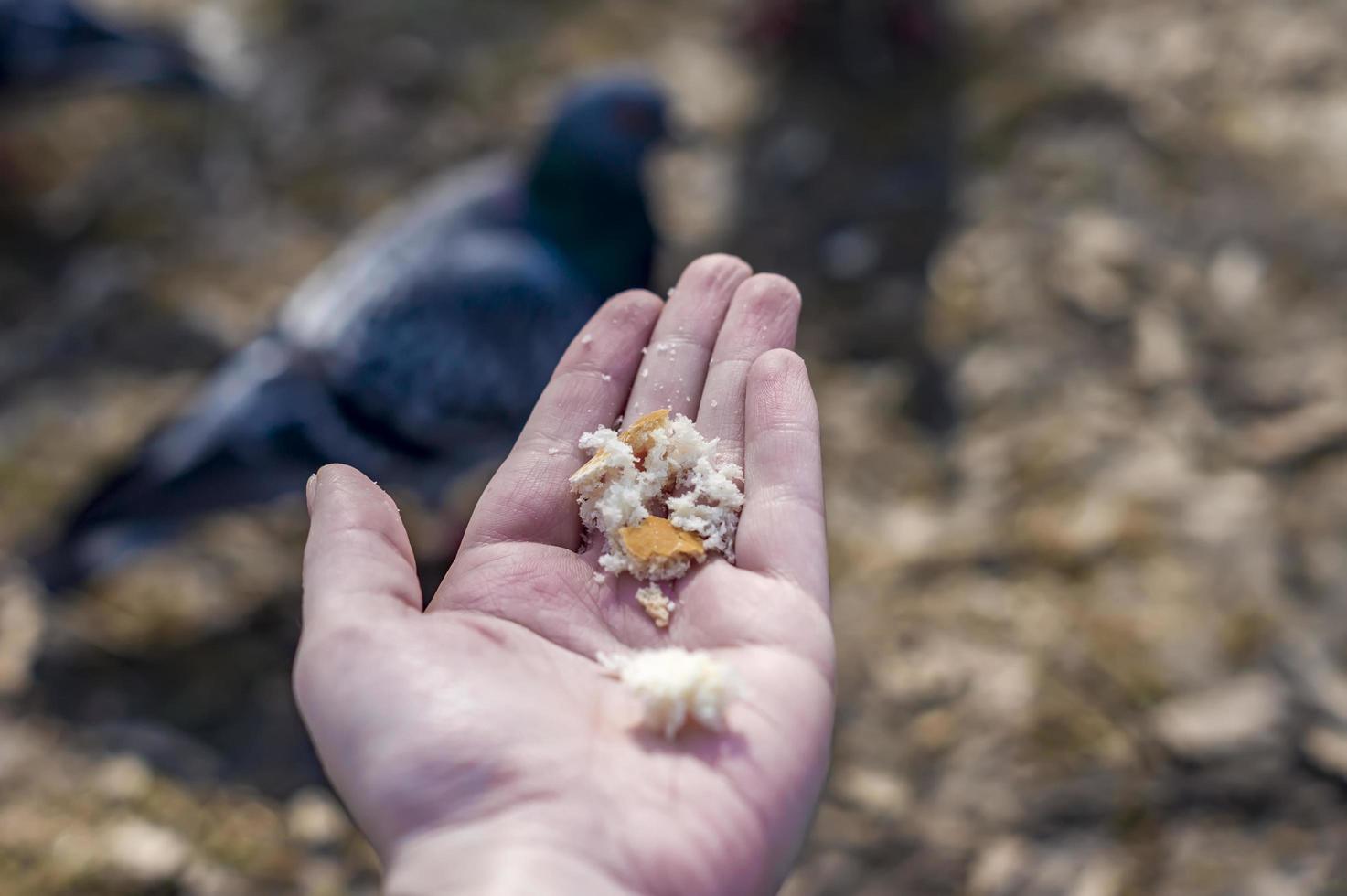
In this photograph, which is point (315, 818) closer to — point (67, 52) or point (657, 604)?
point (657, 604)

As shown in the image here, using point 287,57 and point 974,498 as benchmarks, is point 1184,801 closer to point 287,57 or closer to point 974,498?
point 974,498

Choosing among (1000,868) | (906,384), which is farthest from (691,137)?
(1000,868)

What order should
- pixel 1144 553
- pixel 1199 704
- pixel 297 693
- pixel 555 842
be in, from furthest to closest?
pixel 1144 553 → pixel 1199 704 → pixel 297 693 → pixel 555 842

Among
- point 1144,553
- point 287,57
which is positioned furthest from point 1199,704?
point 287,57

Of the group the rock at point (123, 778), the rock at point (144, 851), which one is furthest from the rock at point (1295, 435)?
the rock at point (123, 778)

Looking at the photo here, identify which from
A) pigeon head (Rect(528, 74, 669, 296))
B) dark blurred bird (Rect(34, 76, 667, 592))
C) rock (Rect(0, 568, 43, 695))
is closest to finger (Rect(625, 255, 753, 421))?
dark blurred bird (Rect(34, 76, 667, 592))
